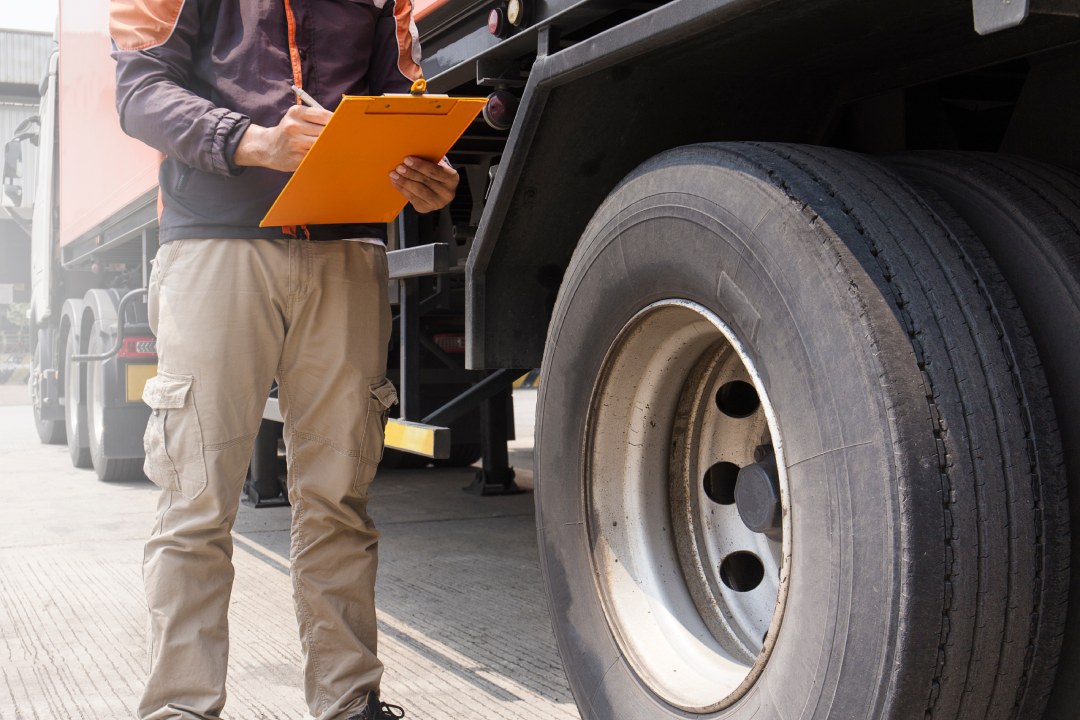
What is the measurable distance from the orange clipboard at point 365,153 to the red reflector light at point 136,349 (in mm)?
4875

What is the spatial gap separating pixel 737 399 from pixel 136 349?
546 cm

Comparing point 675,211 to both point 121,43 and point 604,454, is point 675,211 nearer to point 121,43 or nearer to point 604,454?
point 604,454

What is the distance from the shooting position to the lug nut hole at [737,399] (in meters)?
2.08

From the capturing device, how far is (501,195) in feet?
7.46

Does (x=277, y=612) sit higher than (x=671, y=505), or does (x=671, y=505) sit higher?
(x=671, y=505)

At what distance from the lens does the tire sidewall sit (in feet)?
4.53

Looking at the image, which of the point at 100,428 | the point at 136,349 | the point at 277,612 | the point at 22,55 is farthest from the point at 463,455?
the point at 22,55

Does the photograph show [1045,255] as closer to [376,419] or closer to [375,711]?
[376,419]

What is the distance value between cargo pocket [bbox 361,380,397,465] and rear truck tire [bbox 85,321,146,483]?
4870 mm

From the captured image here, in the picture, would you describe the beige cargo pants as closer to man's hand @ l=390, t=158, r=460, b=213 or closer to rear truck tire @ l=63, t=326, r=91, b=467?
man's hand @ l=390, t=158, r=460, b=213

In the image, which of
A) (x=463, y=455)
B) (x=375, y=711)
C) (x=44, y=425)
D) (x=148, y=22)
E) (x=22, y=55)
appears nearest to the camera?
(x=148, y=22)

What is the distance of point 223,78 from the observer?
7.30ft

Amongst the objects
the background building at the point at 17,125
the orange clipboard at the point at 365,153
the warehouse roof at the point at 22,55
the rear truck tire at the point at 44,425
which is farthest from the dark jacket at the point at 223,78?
the warehouse roof at the point at 22,55

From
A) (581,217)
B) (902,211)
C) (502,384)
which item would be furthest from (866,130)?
(502,384)
